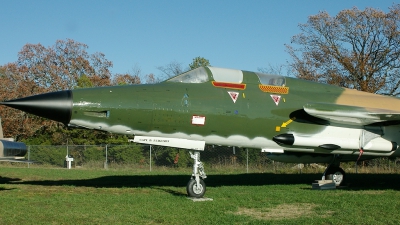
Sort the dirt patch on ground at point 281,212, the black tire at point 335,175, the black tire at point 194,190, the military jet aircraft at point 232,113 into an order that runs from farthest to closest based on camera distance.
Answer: the black tire at point 335,175
the black tire at point 194,190
the military jet aircraft at point 232,113
the dirt patch on ground at point 281,212

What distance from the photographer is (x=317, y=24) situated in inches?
1363

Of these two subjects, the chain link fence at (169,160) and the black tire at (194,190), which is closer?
the black tire at (194,190)

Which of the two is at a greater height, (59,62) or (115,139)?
(59,62)

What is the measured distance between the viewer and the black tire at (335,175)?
48.1 ft

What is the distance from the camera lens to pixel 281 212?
9.15 meters

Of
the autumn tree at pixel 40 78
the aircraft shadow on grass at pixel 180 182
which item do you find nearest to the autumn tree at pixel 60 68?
the autumn tree at pixel 40 78

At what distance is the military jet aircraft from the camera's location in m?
10.5

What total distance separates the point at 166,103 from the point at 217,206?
266 cm

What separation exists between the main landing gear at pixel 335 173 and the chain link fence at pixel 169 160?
24.6ft

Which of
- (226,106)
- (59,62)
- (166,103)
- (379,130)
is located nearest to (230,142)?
(226,106)

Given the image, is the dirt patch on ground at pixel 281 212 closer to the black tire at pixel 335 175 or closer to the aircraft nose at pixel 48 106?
the aircraft nose at pixel 48 106

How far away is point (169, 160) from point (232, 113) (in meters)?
15.5

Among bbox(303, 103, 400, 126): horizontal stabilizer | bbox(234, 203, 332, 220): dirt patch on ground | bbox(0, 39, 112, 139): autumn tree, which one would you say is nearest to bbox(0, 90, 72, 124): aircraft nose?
bbox(234, 203, 332, 220): dirt patch on ground

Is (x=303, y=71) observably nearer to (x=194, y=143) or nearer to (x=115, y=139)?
(x=115, y=139)
